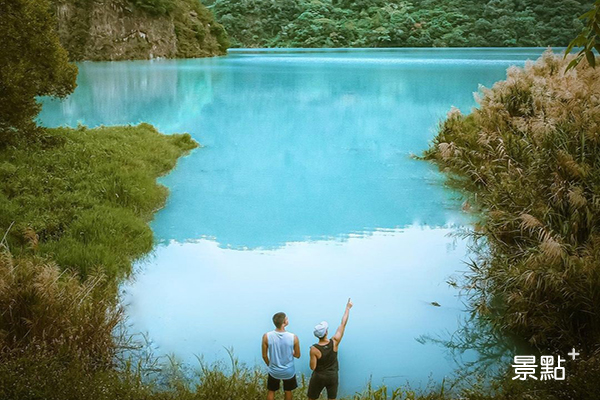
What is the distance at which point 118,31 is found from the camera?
4066 centimetres

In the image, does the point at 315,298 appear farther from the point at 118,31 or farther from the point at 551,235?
the point at 118,31

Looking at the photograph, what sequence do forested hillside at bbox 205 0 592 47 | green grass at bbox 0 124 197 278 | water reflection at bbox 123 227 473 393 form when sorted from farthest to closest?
forested hillside at bbox 205 0 592 47, green grass at bbox 0 124 197 278, water reflection at bbox 123 227 473 393

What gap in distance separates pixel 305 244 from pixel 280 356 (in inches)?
144

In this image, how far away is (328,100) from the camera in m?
21.3

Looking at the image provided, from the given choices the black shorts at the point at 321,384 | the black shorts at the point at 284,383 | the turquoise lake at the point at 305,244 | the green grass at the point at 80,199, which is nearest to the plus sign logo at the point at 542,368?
the turquoise lake at the point at 305,244

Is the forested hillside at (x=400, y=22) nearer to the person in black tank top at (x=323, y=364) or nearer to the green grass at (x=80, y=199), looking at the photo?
the green grass at (x=80, y=199)

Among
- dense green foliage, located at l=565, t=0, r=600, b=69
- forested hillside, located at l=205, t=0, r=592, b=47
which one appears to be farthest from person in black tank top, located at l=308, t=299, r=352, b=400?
forested hillside, located at l=205, t=0, r=592, b=47

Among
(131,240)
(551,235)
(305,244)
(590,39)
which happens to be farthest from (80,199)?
(590,39)

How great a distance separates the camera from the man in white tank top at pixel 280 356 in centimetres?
387

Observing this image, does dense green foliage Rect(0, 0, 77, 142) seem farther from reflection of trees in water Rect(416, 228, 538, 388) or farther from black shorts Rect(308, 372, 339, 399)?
black shorts Rect(308, 372, 339, 399)

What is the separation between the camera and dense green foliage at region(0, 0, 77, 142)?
8.79 metres

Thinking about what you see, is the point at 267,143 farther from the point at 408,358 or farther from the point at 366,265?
the point at 408,358

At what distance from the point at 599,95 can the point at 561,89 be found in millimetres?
1029

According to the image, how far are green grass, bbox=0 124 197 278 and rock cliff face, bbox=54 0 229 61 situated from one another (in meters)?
30.3
